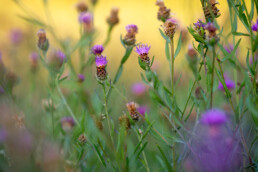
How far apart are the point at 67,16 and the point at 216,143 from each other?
4.80 m

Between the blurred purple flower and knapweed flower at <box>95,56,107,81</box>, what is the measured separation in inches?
52.7

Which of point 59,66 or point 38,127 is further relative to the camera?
point 38,127

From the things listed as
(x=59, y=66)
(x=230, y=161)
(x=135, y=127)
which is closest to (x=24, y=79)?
(x=59, y=66)

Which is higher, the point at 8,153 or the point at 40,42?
the point at 40,42

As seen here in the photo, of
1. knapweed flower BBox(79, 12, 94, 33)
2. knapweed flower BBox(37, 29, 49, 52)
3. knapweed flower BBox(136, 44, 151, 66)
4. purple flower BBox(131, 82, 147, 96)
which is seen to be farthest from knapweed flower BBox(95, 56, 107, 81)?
purple flower BBox(131, 82, 147, 96)

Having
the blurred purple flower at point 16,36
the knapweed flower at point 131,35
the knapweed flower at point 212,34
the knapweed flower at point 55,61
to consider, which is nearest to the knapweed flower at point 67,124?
the knapweed flower at point 55,61

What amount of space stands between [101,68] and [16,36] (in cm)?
153

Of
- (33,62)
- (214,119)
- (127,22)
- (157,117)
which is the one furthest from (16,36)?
(214,119)

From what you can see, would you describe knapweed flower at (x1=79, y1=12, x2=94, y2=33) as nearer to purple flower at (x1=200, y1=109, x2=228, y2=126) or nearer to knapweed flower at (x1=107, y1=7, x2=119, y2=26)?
knapweed flower at (x1=107, y1=7, x2=119, y2=26)

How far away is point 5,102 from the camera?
128 centimetres

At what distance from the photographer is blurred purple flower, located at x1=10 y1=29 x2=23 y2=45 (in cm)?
215

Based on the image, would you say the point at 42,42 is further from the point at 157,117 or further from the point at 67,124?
the point at 157,117

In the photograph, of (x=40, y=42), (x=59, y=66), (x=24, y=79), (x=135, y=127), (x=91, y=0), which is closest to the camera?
(x=135, y=127)

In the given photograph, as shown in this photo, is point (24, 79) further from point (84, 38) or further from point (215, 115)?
point (215, 115)
